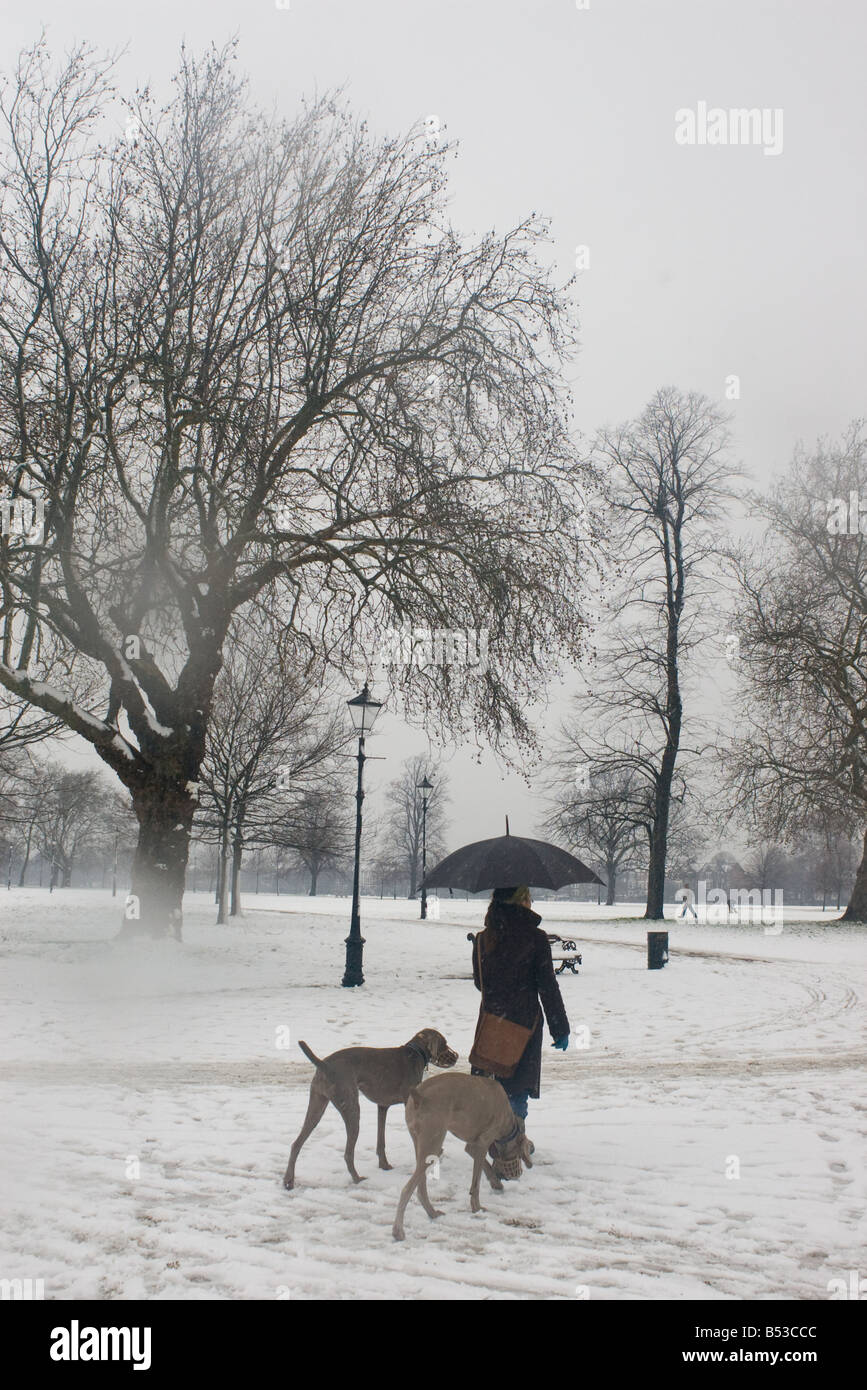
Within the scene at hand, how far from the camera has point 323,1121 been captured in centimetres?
690

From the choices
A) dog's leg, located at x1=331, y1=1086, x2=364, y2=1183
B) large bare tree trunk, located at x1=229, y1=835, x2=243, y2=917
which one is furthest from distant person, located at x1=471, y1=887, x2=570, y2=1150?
large bare tree trunk, located at x1=229, y1=835, x2=243, y2=917

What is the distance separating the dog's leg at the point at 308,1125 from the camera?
518cm

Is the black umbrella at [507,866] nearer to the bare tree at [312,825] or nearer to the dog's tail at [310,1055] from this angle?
the dog's tail at [310,1055]

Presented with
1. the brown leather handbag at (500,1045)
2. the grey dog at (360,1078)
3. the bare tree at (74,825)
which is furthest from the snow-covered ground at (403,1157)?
the bare tree at (74,825)

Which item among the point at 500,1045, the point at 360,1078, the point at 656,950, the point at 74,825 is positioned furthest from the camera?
the point at 74,825

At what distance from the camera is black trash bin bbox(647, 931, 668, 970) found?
1730 cm

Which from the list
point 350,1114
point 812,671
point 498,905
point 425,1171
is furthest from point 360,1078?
point 812,671

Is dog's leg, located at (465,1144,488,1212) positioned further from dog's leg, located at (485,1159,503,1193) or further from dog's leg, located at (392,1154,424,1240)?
dog's leg, located at (392,1154,424,1240)

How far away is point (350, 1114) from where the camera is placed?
17.6 ft

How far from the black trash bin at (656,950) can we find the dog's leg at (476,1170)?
12.8 metres

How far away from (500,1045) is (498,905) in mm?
815

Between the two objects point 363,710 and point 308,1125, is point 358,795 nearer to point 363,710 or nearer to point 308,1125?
point 363,710

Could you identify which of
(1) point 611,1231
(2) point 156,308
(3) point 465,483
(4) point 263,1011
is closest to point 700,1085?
(1) point 611,1231
